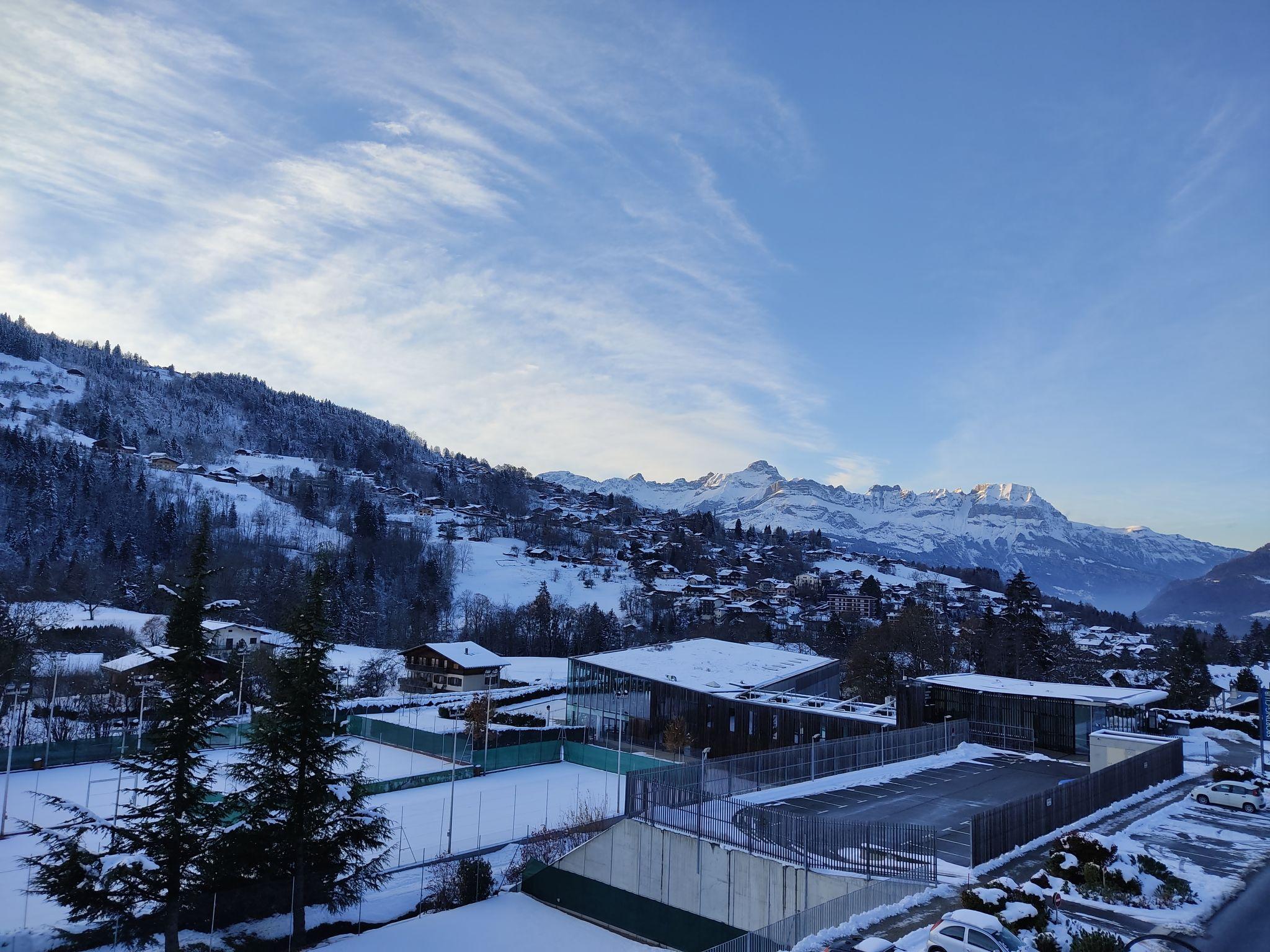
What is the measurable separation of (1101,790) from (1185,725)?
28.5 metres

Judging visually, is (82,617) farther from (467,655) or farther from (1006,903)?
(1006,903)

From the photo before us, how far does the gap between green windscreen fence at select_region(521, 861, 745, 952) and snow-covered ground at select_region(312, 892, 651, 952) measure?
33 cm

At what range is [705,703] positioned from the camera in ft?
138

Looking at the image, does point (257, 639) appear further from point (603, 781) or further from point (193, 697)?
point (193, 697)

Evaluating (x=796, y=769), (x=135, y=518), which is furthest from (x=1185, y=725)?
(x=135, y=518)

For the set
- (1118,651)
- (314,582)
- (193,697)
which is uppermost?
(314,582)

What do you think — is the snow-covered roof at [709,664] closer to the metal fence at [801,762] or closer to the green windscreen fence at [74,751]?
the metal fence at [801,762]

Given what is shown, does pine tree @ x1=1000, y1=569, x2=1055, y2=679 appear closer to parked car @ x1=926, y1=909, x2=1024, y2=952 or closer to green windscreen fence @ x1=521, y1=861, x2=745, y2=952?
green windscreen fence @ x1=521, y1=861, x2=745, y2=952

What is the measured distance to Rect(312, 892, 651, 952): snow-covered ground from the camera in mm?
20750

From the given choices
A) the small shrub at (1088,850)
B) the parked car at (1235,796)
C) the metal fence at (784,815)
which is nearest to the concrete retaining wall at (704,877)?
the metal fence at (784,815)

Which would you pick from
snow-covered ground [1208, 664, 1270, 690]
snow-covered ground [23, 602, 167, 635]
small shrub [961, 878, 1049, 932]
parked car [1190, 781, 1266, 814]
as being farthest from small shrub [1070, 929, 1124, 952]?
snow-covered ground [23, 602, 167, 635]

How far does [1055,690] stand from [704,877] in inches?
920

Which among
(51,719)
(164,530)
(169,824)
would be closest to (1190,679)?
(169,824)

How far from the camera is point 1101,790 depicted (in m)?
23.3
